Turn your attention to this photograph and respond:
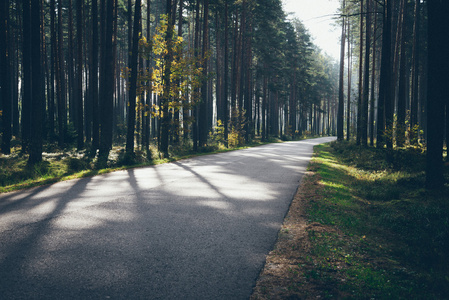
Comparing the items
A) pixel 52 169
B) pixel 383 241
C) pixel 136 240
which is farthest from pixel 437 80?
pixel 52 169

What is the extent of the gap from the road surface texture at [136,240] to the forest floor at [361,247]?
319 millimetres

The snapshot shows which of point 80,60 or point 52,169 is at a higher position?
point 80,60

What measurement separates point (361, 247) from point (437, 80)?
18.6 ft

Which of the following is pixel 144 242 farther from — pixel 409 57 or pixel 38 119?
pixel 409 57

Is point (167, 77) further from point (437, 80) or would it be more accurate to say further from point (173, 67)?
point (437, 80)

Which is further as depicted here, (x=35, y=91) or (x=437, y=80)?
(x=35, y=91)

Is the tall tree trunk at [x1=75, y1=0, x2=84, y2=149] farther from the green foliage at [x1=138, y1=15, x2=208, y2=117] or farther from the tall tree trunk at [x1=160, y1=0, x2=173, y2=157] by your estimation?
the tall tree trunk at [x1=160, y1=0, x2=173, y2=157]

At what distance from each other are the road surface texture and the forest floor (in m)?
0.32

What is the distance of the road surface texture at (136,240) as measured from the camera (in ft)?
9.83

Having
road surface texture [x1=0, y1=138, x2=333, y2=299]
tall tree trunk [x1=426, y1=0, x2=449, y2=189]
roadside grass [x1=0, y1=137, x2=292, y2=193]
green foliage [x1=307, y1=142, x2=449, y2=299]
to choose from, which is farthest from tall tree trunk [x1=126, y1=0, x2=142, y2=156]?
tall tree trunk [x1=426, y1=0, x2=449, y2=189]

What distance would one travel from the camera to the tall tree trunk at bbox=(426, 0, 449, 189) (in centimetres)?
751

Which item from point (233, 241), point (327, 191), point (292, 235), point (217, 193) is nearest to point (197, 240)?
point (233, 241)

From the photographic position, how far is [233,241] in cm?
429

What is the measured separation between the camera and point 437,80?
7.60 metres
